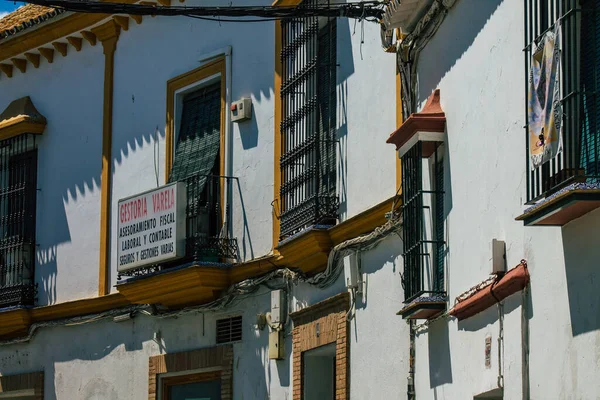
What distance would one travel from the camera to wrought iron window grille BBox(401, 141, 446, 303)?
11.9 m

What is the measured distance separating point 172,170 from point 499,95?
8348 millimetres

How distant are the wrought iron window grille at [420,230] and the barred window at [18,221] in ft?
28.2

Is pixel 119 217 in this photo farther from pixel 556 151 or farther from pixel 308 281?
pixel 556 151

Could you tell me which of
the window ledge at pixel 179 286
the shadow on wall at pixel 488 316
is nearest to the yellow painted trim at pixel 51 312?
the window ledge at pixel 179 286

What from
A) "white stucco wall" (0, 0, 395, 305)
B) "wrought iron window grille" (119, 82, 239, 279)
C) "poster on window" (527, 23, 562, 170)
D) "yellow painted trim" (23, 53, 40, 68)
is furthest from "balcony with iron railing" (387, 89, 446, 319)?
"yellow painted trim" (23, 53, 40, 68)

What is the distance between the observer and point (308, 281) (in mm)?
15273

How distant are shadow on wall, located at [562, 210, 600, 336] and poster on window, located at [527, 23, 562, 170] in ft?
1.58

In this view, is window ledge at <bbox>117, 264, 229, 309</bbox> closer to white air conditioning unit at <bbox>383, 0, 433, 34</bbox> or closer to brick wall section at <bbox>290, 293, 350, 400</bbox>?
brick wall section at <bbox>290, 293, 350, 400</bbox>

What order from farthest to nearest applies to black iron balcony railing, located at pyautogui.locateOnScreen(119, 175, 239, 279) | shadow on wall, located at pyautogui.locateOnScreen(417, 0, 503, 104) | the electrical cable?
black iron balcony railing, located at pyautogui.locateOnScreen(119, 175, 239, 279) < the electrical cable < shadow on wall, located at pyautogui.locateOnScreen(417, 0, 503, 104)

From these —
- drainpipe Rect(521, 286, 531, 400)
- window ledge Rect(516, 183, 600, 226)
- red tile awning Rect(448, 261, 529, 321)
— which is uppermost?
window ledge Rect(516, 183, 600, 226)

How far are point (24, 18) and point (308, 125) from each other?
713cm

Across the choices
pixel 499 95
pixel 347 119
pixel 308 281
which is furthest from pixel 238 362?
pixel 499 95

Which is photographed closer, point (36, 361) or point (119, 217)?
point (119, 217)

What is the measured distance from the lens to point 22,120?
20.2 metres
